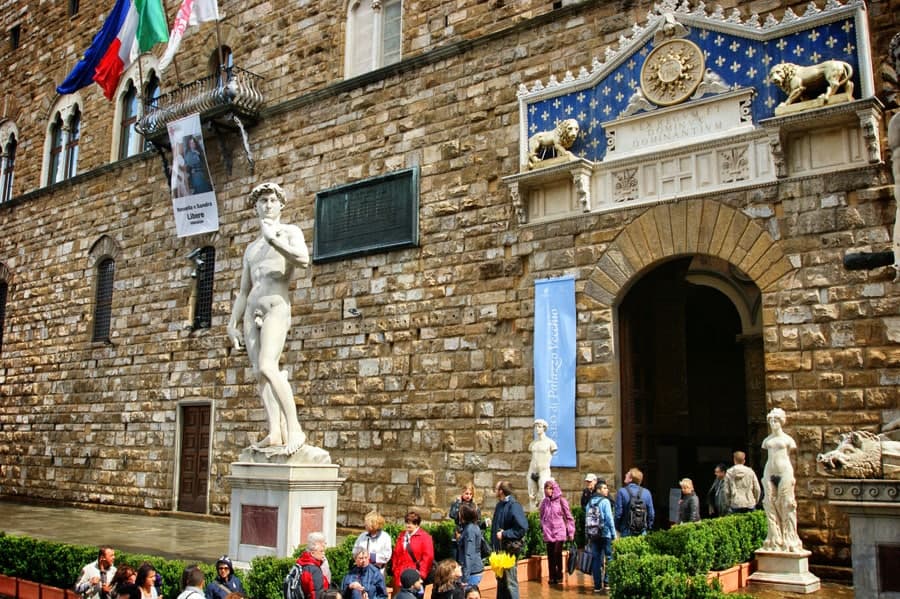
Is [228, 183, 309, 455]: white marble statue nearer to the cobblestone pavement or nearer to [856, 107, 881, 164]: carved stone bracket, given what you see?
the cobblestone pavement

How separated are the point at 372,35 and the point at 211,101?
3.56 meters

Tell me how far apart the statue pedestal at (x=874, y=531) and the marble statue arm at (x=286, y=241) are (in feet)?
19.2

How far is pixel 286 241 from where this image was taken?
9164mm

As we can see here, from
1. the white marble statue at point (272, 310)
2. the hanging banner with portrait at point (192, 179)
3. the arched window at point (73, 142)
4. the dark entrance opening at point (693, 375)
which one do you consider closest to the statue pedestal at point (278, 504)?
the white marble statue at point (272, 310)

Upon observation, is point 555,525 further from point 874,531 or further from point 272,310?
point 874,531

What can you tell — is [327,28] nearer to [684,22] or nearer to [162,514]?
[684,22]

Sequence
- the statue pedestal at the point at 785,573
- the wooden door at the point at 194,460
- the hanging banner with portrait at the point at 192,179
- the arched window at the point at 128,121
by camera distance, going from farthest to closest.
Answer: the arched window at the point at 128,121 < the hanging banner with portrait at the point at 192,179 < the wooden door at the point at 194,460 < the statue pedestal at the point at 785,573

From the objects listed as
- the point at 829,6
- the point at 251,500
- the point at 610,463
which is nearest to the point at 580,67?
the point at 829,6

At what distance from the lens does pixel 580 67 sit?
39.9ft

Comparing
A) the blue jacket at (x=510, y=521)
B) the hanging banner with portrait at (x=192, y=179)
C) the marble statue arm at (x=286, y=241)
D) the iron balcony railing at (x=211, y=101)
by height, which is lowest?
the blue jacket at (x=510, y=521)

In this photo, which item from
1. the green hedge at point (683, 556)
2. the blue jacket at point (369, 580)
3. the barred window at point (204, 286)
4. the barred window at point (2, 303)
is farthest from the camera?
the barred window at point (2, 303)

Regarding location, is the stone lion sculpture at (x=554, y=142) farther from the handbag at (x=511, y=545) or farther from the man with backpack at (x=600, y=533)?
the handbag at (x=511, y=545)

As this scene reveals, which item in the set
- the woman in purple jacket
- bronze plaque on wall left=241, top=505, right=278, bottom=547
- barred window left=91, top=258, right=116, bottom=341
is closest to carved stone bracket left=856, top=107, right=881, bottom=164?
the woman in purple jacket

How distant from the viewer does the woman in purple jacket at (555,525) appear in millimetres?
8961
